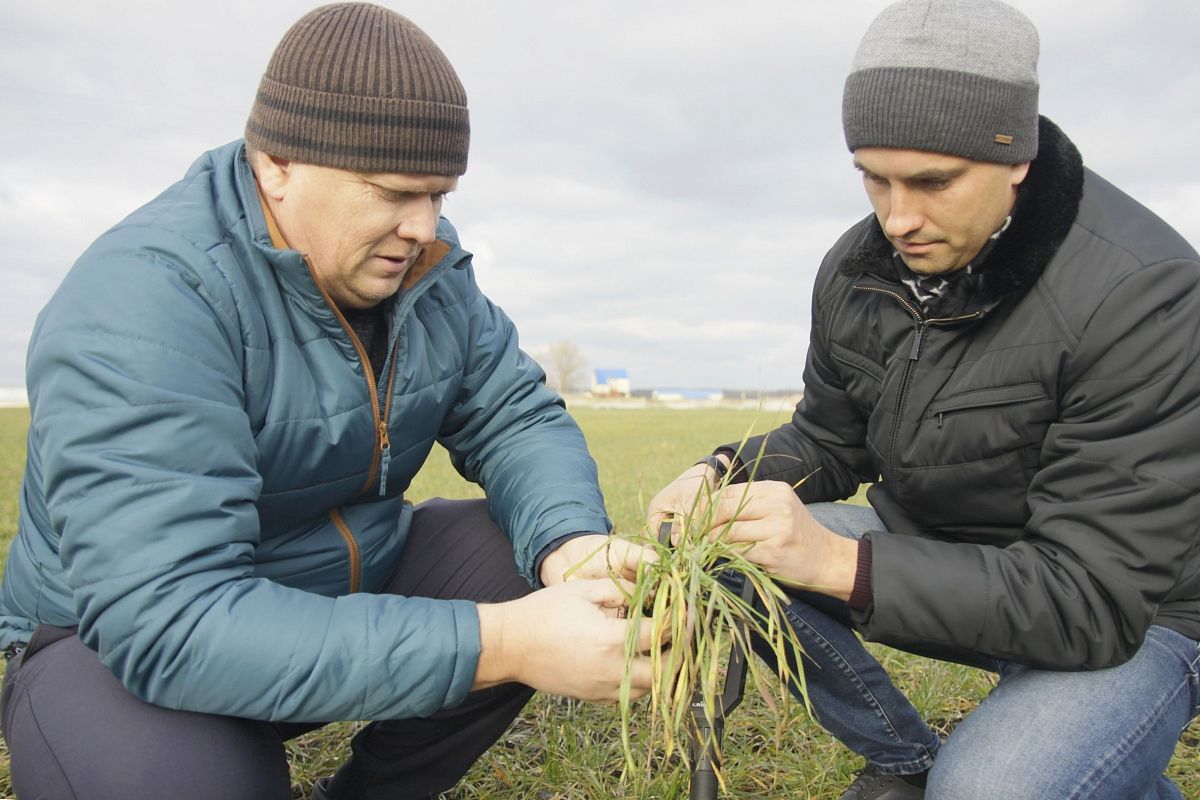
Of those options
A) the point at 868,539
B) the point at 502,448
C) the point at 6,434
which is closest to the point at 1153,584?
the point at 868,539

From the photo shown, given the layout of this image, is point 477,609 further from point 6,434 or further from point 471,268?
point 6,434

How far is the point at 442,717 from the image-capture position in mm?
2684

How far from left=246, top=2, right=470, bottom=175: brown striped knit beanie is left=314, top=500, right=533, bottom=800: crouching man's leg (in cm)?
118

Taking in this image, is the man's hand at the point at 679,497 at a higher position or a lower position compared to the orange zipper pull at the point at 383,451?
lower

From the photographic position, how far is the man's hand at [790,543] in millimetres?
2254

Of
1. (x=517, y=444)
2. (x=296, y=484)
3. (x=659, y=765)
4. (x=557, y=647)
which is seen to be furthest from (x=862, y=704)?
(x=296, y=484)

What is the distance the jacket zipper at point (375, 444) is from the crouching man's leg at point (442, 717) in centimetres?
28

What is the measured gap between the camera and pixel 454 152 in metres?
2.53

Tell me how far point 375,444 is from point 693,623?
3.32 ft

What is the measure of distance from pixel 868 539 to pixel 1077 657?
0.52 meters

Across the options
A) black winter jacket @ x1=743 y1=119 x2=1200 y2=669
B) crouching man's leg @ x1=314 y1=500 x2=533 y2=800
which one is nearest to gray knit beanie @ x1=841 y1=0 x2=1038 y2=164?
black winter jacket @ x1=743 y1=119 x2=1200 y2=669

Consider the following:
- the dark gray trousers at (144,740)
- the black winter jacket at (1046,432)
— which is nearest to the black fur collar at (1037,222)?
the black winter jacket at (1046,432)

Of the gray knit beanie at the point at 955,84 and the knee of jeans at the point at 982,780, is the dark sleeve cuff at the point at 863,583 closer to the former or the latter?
the knee of jeans at the point at 982,780

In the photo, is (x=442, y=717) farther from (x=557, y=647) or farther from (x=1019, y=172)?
(x=1019, y=172)
